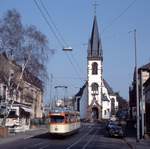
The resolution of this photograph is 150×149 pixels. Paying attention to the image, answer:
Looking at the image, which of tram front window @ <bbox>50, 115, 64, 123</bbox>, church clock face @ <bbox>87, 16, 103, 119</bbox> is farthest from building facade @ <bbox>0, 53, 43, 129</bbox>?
church clock face @ <bbox>87, 16, 103, 119</bbox>

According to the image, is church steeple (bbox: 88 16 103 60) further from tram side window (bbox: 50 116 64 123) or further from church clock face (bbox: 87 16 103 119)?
tram side window (bbox: 50 116 64 123)

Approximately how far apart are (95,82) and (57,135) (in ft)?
291

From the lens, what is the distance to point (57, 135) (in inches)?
1853

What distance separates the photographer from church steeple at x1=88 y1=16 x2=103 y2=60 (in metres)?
134

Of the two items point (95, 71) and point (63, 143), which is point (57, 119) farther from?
point (95, 71)

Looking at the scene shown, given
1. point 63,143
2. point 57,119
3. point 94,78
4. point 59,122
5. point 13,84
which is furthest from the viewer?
point 94,78

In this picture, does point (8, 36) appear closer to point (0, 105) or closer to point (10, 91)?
point (10, 91)

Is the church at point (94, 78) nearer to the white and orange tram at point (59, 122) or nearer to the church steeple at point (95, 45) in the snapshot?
the church steeple at point (95, 45)

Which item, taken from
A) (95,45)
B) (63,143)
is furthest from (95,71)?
(63,143)

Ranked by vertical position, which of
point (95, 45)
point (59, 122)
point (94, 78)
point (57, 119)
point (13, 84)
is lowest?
point (59, 122)

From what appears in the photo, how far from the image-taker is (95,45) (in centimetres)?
13375

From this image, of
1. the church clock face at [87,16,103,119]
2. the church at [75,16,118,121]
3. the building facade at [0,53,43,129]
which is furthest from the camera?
the church clock face at [87,16,103,119]

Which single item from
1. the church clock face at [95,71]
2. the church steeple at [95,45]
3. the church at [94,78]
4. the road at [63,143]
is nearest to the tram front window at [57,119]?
the road at [63,143]

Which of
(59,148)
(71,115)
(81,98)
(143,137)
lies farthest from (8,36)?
(81,98)
